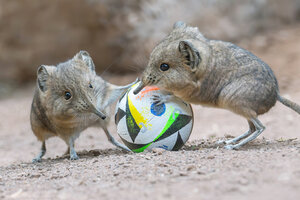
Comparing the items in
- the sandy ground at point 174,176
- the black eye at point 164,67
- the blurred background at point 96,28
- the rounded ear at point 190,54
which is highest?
the blurred background at point 96,28

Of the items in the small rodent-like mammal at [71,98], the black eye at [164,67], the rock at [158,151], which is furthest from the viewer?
the small rodent-like mammal at [71,98]

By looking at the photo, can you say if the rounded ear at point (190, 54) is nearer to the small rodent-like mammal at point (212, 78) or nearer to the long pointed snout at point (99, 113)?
the small rodent-like mammal at point (212, 78)

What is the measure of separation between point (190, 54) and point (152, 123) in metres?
1.14

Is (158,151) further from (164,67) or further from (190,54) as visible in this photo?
(190,54)

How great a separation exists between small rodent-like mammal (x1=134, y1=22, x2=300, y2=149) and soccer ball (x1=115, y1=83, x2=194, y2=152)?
148mm

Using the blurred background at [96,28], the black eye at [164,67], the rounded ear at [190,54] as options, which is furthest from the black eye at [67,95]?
the blurred background at [96,28]

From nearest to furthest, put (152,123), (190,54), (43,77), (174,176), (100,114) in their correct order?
(174,176), (152,123), (190,54), (100,114), (43,77)

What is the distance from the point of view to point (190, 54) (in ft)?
21.8

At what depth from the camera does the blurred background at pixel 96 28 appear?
15336mm

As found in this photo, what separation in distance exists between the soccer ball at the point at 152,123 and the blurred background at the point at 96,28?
8223mm

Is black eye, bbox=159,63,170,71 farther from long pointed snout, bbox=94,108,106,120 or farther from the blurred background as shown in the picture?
the blurred background

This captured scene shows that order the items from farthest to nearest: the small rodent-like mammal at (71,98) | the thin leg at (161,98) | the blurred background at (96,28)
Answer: the blurred background at (96,28) → the small rodent-like mammal at (71,98) → the thin leg at (161,98)

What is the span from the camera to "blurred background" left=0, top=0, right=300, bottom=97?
50.3 ft

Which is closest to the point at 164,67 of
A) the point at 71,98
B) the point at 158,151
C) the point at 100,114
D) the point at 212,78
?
the point at 212,78
